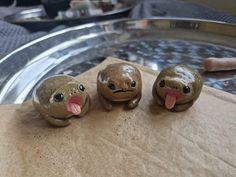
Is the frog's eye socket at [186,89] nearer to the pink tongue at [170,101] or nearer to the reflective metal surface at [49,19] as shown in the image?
the pink tongue at [170,101]


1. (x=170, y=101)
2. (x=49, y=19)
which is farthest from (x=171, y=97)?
(x=49, y=19)

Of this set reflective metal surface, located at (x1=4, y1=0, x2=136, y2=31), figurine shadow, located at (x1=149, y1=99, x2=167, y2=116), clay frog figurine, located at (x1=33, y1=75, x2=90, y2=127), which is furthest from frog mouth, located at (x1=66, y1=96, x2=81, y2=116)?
reflective metal surface, located at (x1=4, y1=0, x2=136, y2=31)

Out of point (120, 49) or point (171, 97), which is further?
point (120, 49)

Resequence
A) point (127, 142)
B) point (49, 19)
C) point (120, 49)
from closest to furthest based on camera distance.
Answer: point (127, 142)
point (120, 49)
point (49, 19)

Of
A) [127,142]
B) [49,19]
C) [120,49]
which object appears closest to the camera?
[127,142]

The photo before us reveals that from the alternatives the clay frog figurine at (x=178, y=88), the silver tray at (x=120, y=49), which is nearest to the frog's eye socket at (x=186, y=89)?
the clay frog figurine at (x=178, y=88)

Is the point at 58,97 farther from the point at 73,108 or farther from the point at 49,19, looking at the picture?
the point at 49,19

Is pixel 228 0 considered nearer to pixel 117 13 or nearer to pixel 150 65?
pixel 117 13
